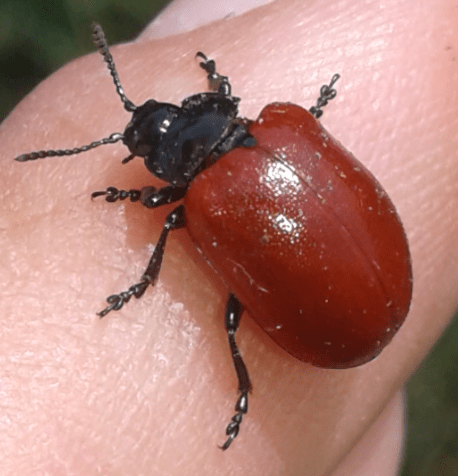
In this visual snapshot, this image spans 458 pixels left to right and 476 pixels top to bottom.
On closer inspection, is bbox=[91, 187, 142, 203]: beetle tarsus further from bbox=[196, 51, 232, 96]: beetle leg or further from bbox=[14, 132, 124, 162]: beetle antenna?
bbox=[196, 51, 232, 96]: beetle leg

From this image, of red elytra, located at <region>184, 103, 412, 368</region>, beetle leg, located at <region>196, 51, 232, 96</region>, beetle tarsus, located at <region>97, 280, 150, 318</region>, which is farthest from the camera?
beetle leg, located at <region>196, 51, 232, 96</region>

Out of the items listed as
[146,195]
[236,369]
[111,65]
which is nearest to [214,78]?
[111,65]

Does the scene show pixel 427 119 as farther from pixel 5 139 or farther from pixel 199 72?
pixel 5 139

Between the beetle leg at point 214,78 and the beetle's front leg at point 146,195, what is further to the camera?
the beetle leg at point 214,78

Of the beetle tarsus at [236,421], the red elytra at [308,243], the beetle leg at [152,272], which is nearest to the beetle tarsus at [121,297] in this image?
the beetle leg at [152,272]

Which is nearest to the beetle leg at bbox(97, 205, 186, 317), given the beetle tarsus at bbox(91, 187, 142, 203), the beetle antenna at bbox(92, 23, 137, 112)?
the beetle tarsus at bbox(91, 187, 142, 203)

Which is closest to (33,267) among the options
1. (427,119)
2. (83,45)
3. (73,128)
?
(73,128)

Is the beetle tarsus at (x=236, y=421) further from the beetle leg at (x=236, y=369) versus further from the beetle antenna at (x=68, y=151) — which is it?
the beetle antenna at (x=68, y=151)
